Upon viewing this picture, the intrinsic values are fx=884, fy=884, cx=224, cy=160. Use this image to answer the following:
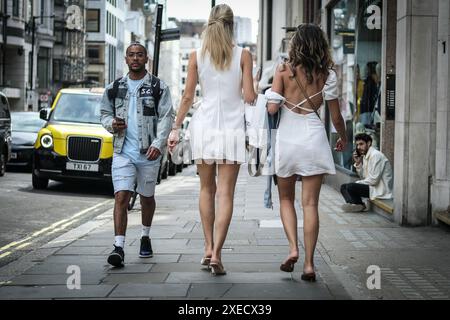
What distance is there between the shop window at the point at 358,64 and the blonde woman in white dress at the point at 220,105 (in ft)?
21.1

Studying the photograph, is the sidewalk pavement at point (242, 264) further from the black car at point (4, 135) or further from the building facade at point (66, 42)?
the building facade at point (66, 42)

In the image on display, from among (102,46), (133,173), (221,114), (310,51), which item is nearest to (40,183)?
(133,173)

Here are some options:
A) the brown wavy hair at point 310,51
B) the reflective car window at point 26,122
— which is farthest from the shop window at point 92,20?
the brown wavy hair at point 310,51

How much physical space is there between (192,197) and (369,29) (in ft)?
13.8

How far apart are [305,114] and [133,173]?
1.62 m

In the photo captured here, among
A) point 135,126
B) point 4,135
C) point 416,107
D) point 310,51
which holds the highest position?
point 310,51

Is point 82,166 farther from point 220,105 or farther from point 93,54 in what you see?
point 93,54

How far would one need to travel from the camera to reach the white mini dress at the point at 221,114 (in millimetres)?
6707

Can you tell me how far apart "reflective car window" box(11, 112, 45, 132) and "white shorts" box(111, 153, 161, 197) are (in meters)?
17.1

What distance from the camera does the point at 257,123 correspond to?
675cm

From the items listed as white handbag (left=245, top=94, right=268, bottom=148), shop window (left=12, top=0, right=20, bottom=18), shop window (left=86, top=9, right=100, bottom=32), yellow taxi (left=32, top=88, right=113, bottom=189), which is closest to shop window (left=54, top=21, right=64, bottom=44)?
shop window (left=86, top=9, right=100, bottom=32)

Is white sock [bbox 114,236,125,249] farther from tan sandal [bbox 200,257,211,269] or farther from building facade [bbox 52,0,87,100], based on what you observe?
building facade [bbox 52,0,87,100]
